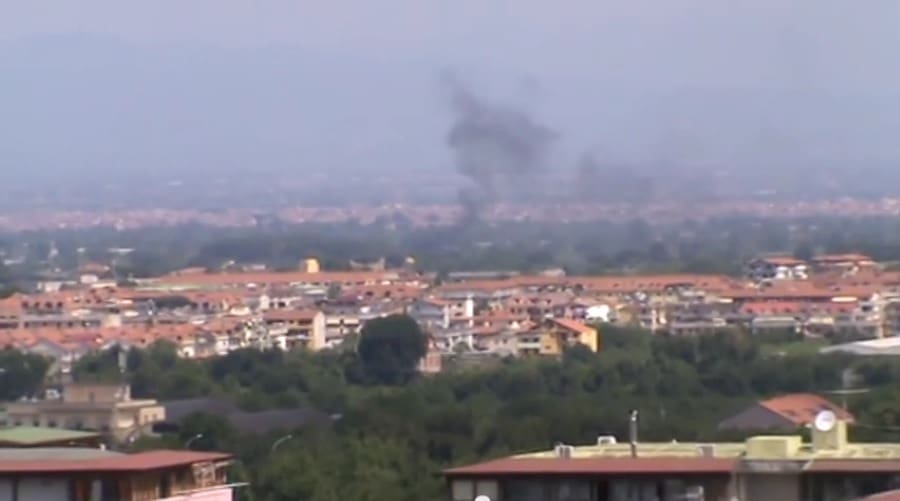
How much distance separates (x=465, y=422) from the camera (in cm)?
4431

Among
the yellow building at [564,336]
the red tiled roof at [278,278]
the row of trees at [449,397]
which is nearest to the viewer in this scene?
the row of trees at [449,397]

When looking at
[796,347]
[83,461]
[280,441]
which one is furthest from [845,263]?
[83,461]

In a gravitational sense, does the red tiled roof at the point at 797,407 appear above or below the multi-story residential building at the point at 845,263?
below

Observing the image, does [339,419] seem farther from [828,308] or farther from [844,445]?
[828,308]

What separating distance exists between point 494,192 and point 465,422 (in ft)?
305

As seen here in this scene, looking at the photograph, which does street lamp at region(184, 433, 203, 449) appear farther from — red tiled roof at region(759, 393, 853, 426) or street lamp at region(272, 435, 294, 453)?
red tiled roof at region(759, 393, 853, 426)

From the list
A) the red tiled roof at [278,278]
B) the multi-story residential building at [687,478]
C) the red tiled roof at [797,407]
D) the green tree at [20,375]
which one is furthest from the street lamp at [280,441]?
the red tiled roof at [278,278]

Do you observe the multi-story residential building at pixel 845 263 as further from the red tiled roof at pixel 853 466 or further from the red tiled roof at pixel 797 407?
the red tiled roof at pixel 853 466

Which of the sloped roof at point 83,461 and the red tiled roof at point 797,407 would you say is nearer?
the sloped roof at point 83,461

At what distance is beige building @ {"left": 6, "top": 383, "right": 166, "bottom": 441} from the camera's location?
2031 inches

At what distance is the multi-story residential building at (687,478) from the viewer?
14.1 meters

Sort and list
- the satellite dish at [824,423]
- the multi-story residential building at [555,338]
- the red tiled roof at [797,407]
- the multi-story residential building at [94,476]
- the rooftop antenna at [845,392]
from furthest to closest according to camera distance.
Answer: the multi-story residential building at [555,338] < the rooftop antenna at [845,392] < the red tiled roof at [797,407] < the multi-story residential building at [94,476] < the satellite dish at [824,423]

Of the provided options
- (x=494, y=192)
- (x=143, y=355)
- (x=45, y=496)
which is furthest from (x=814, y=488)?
(x=494, y=192)

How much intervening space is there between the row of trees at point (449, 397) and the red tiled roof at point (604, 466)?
14.9 metres
